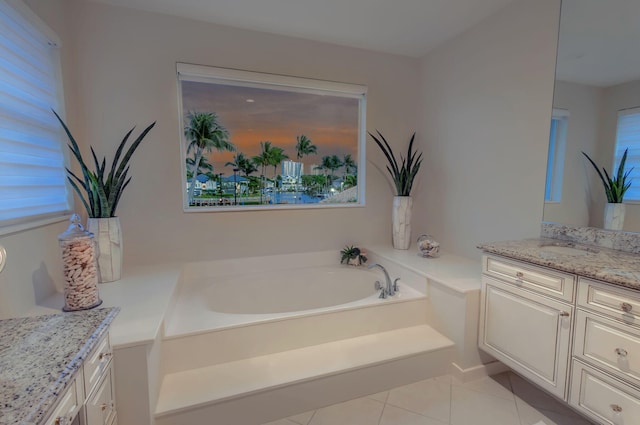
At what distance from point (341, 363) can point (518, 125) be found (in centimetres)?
223

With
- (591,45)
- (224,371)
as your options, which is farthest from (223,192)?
(591,45)

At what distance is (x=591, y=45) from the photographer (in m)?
1.90

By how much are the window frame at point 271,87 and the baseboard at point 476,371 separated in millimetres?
1811

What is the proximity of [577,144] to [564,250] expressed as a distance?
74 centimetres

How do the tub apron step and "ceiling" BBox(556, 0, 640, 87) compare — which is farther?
"ceiling" BBox(556, 0, 640, 87)

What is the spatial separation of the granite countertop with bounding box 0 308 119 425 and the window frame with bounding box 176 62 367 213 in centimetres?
175

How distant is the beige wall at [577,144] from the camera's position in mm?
1903

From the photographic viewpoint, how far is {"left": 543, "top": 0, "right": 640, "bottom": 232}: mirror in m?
1.73

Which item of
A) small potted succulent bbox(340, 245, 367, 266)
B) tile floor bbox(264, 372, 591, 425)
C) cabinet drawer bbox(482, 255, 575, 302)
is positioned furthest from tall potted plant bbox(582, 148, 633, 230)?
small potted succulent bbox(340, 245, 367, 266)

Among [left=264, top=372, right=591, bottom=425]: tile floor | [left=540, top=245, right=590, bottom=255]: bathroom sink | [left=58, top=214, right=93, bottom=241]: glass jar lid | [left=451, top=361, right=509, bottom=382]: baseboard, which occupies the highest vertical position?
[left=58, top=214, right=93, bottom=241]: glass jar lid

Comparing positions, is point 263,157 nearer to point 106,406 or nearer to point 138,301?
point 138,301

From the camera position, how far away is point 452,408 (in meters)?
1.79

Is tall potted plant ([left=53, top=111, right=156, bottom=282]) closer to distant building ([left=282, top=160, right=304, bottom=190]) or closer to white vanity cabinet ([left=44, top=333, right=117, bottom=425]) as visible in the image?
white vanity cabinet ([left=44, top=333, right=117, bottom=425])

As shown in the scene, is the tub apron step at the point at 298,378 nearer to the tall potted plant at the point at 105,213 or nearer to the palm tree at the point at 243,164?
the tall potted plant at the point at 105,213
